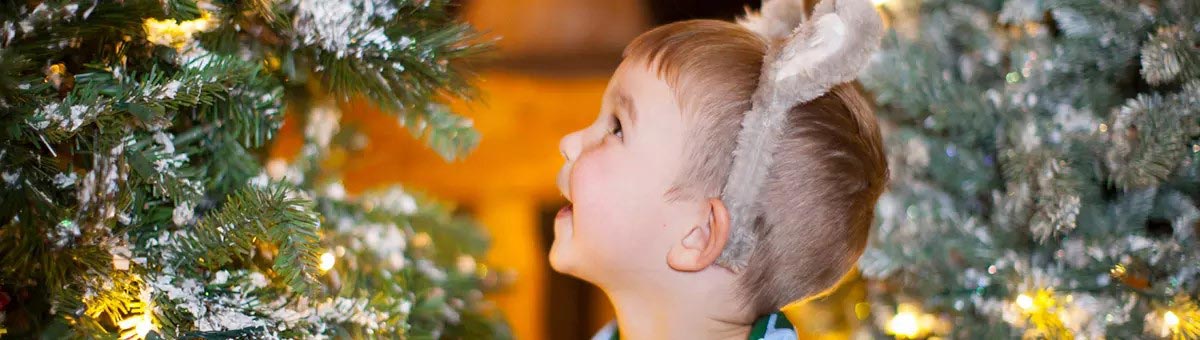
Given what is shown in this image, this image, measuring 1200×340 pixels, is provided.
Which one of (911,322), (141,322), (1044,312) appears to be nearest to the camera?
(141,322)

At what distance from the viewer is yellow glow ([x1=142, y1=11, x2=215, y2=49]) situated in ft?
2.49

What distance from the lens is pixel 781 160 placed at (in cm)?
86

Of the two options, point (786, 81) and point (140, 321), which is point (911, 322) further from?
point (140, 321)

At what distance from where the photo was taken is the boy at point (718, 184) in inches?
33.9

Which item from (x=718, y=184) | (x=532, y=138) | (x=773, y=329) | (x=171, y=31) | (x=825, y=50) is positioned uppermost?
(x=171, y=31)

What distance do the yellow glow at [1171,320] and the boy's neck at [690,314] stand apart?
47 centimetres

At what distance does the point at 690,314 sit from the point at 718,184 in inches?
5.0

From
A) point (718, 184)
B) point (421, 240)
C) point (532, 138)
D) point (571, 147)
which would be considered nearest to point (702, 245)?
point (718, 184)

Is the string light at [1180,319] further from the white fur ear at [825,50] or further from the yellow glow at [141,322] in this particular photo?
the yellow glow at [141,322]

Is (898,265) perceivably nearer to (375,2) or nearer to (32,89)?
(375,2)

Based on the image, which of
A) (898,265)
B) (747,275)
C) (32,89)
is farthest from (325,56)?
(898,265)

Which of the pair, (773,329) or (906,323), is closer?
(773,329)

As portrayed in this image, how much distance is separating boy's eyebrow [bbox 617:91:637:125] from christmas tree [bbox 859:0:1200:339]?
510 mm

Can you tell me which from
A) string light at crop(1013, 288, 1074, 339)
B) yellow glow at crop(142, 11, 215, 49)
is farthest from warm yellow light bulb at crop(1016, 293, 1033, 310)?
yellow glow at crop(142, 11, 215, 49)
